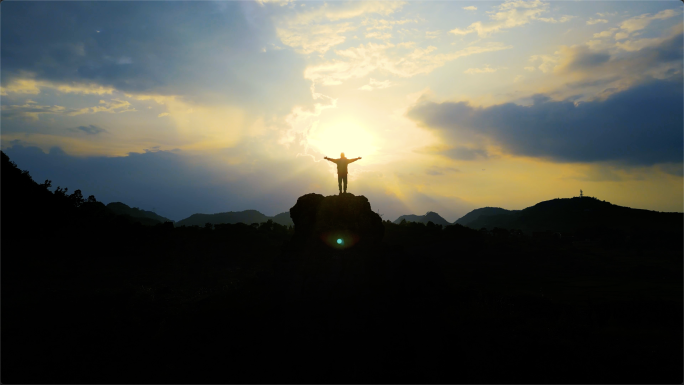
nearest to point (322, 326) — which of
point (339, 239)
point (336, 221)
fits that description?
point (339, 239)

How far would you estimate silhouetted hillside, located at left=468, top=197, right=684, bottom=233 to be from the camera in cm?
11074

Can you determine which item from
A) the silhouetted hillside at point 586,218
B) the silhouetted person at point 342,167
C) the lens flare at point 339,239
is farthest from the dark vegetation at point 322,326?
the silhouetted hillside at point 586,218

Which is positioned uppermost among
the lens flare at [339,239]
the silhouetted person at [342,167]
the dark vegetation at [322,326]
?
the silhouetted person at [342,167]

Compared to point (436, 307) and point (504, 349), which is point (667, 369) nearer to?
point (504, 349)

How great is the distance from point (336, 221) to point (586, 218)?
495 ft

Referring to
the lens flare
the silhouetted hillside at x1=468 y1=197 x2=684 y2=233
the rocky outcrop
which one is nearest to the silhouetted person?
the rocky outcrop

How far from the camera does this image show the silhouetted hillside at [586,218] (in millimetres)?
110744

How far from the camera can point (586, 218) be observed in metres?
137

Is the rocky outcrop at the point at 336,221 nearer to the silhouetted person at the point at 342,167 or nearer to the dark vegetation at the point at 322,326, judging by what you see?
the dark vegetation at the point at 322,326

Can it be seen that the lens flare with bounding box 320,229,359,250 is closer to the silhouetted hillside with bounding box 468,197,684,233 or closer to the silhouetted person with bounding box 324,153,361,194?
the silhouetted person with bounding box 324,153,361,194

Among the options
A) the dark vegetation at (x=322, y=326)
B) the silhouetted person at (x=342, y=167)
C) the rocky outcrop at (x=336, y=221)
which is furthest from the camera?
the silhouetted person at (x=342, y=167)

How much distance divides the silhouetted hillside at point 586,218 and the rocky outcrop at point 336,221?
335 ft

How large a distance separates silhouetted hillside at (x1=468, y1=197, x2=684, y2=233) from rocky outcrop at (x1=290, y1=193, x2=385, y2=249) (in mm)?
101978

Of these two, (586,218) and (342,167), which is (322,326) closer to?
(342,167)
